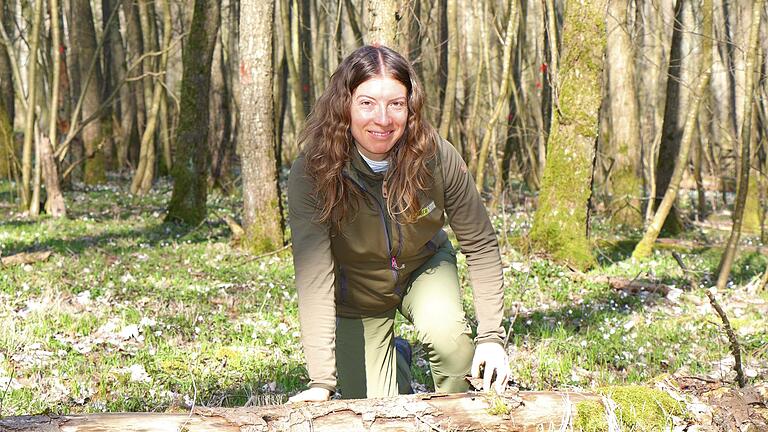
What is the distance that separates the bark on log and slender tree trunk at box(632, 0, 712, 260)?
5.80 meters

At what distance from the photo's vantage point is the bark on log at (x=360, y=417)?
2.92 m

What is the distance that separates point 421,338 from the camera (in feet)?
12.9

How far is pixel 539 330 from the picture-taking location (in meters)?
6.00

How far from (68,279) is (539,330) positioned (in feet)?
14.5

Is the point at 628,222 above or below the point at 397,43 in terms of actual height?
below

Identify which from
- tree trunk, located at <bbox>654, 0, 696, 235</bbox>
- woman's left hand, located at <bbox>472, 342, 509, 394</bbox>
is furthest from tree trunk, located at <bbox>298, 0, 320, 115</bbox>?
woman's left hand, located at <bbox>472, 342, 509, 394</bbox>

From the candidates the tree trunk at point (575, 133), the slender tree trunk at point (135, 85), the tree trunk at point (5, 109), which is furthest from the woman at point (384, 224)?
the slender tree trunk at point (135, 85)

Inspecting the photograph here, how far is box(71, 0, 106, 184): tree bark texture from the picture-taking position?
16859 millimetres

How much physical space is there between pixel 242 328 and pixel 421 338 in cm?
248

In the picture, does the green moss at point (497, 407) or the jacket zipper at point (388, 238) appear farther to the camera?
the jacket zipper at point (388, 238)

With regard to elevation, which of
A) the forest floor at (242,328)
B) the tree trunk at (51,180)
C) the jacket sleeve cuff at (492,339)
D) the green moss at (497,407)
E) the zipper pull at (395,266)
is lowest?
the forest floor at (242,328)

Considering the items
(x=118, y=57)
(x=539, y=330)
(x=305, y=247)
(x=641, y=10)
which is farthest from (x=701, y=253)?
(x=118, y=57)

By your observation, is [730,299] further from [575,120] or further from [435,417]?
[435,417]

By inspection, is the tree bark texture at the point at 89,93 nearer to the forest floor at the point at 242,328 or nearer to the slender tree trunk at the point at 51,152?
the slender tree trunk at the point at 51,152
